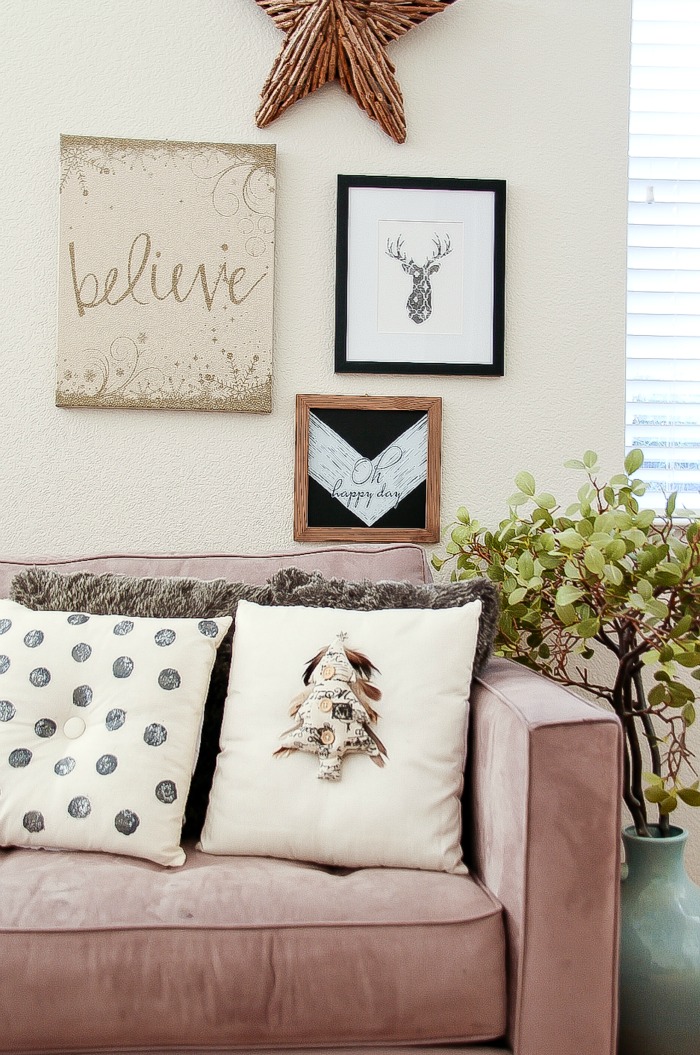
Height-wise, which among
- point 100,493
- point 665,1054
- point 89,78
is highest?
point 89,78

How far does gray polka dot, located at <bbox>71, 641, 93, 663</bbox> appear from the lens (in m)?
1.37

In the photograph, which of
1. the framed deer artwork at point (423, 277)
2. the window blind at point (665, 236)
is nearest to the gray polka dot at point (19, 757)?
the framed deer artwork at point (423, 277)

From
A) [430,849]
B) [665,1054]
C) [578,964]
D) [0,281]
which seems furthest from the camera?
[0,281]

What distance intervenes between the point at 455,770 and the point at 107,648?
0.59 metres

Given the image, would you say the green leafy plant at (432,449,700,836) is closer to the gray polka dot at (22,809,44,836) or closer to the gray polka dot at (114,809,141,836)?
the gray polka dot at (114,809,141,836)

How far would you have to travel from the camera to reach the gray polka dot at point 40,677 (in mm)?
1343

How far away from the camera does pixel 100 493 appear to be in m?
1.91

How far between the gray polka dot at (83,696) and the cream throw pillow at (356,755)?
22 centimetres

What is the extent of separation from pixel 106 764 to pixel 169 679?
Answer: 157mm

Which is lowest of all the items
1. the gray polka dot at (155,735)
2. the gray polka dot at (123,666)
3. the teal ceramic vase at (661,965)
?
the teal ceramic vase at (661,965)

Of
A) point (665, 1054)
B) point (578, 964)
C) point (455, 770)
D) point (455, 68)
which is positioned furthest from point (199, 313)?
point (665, 1054)

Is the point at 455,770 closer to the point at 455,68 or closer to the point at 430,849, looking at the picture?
the point at 430,849

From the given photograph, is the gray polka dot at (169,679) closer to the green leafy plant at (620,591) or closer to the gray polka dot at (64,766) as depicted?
the gray polka dot at (64,766)

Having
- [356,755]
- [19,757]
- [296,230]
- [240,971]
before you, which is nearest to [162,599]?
[19,757]
